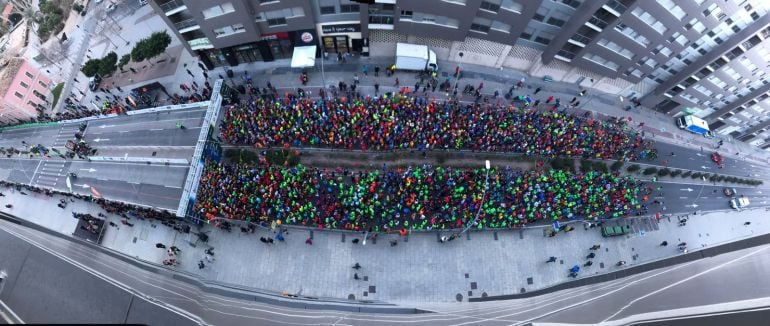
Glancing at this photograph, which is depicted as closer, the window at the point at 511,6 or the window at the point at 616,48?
the window at the point at 511,6

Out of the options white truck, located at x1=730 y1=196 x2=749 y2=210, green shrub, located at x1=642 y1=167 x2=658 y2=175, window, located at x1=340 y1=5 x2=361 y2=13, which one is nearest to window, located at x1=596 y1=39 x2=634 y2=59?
green shrub, located at x1=642 y1=167 x2=658 y2=175

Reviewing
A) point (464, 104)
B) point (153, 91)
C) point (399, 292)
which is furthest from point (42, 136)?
point (464, 104)

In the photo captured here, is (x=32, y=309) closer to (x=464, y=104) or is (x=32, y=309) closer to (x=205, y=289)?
(x=205, y=289)

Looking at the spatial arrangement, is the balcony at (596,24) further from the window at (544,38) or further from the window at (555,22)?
the window at (544,38)

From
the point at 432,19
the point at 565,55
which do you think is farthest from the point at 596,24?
the point at 432,19

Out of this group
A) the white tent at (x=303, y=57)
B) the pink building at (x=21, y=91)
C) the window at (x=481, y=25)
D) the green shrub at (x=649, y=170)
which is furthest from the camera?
the pink building at (x=21, y=91)

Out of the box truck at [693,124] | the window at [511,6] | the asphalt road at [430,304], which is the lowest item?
the asphalt road at [430,304]

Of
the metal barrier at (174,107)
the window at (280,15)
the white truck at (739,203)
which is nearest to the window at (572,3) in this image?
the window at (280,15)
